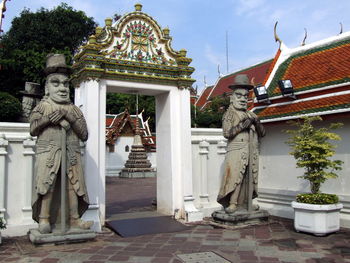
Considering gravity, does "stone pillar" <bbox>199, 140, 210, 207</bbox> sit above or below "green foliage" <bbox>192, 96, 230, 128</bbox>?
below

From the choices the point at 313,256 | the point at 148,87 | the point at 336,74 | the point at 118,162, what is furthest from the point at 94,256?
the point at 118,162

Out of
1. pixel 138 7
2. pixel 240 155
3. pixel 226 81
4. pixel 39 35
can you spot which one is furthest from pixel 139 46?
pixel 226 81

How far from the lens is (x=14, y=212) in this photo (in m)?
6.84

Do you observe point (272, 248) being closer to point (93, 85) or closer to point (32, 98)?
point (93, 85)

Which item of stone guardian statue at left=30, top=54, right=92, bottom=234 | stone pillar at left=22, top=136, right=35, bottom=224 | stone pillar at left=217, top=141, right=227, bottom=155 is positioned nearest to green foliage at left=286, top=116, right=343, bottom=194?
stone pillar at left=217, top=141, right=227, bottom=155

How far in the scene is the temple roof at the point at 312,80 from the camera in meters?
7.90

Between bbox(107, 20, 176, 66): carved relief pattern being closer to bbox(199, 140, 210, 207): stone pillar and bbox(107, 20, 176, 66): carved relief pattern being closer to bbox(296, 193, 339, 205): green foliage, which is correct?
bbox(199, 140, 210, 207): stone pillar

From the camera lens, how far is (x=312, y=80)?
344 inches

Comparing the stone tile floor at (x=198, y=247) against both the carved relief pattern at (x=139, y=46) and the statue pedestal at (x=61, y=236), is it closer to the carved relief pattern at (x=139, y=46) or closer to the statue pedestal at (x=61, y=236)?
the statue pedestal at (x=61, y=236)

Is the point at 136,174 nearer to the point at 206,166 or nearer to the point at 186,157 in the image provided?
the point at 206,166

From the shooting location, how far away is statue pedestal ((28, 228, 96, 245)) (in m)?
5.80

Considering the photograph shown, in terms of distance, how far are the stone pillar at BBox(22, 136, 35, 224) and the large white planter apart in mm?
5163

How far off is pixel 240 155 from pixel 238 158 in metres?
0.08

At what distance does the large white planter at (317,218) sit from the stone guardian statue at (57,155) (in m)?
3.96
